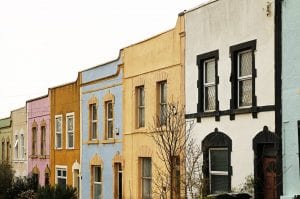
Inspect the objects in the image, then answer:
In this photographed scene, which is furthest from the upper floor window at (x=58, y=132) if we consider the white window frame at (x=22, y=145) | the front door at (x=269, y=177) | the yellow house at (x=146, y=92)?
the front door at (x=269, y=177)

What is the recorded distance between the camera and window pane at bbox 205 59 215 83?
Result: 20031 mm

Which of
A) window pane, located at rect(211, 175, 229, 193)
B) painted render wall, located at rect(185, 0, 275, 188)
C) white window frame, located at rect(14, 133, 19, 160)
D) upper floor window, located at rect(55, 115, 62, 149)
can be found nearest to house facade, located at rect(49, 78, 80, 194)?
upper floor window, located at rect(55, 115, 62, 149)

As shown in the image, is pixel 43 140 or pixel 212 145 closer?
pixel 212 145

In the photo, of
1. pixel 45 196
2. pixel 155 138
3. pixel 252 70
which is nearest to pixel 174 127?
pixel 155 138

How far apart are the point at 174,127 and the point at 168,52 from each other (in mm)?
2912

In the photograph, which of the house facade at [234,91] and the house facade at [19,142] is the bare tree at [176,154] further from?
the house facade at [19,142]

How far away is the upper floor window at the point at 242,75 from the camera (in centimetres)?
1798

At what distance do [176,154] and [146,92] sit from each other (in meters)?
3.92

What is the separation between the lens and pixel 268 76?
17062 millimetres

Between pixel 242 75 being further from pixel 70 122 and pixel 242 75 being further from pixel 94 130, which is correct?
pixel 70 122

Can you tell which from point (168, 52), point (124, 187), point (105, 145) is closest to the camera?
point (168, 52)

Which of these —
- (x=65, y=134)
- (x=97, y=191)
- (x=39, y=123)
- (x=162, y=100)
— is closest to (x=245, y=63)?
(x=162, y=100)

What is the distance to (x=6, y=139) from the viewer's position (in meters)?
46.6

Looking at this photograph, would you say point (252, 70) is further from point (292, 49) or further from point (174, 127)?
point (174, 127)
